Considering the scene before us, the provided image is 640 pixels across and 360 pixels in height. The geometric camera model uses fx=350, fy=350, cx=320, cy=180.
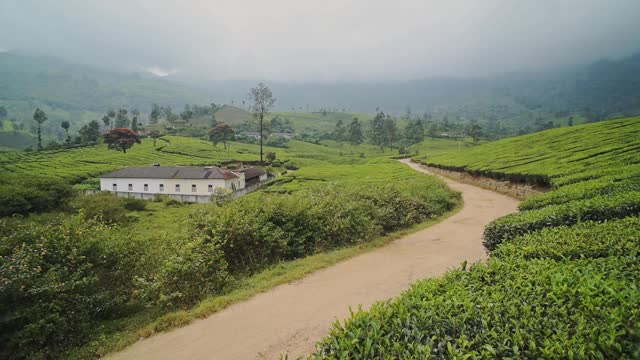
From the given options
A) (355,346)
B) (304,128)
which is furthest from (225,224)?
(304,128)

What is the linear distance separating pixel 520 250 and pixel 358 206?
8245 millimetres

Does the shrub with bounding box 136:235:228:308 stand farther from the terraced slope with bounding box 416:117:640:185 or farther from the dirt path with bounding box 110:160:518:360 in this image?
the terraced slope with bounding box 416:117:640:185

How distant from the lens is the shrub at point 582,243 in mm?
6016

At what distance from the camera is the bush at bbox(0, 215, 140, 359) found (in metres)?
6.91

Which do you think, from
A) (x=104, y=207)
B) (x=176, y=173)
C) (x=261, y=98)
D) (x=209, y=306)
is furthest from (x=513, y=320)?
(x=261, y=98)

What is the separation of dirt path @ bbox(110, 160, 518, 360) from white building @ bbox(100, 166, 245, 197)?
4109 cm

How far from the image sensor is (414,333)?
4141 millimetres

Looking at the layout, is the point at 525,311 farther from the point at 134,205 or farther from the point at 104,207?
the point at 134,205

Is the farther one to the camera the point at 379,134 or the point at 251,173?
the point at 379,134

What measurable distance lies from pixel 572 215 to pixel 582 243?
3020 mm

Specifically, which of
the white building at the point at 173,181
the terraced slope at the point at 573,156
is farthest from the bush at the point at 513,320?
the white building at the point at 173,181

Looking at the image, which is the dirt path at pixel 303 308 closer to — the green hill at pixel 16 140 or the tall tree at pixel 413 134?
the tall tree at pixel 413 134

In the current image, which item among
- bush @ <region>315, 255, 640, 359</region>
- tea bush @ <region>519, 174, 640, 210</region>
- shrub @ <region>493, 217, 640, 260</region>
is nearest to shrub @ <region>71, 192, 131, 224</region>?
tea bush @ <region>519, 174, 640, 210</region>

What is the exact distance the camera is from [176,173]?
53938 mm
